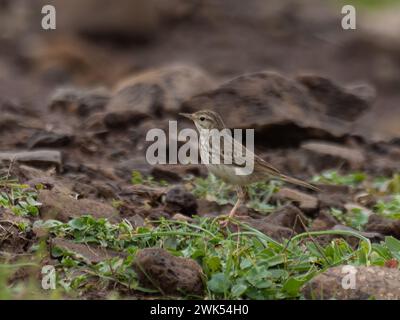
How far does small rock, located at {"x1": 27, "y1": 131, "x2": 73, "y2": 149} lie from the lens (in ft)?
33.5

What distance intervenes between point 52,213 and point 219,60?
11.1 metres

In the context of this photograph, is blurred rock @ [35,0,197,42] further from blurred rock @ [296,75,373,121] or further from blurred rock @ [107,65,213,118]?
blurred rock @ [296,75,373,121]

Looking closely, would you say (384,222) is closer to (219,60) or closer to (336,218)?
(336,218)

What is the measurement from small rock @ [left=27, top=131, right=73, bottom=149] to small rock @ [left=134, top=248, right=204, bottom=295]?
4.24m

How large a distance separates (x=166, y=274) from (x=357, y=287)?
45.2 inches

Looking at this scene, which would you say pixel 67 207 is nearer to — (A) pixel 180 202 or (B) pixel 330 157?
(A) pixel 180 202

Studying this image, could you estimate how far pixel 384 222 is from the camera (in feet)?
27.0

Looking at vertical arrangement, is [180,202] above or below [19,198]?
above

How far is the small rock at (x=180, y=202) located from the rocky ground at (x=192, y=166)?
12 mm

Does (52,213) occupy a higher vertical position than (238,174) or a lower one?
lower

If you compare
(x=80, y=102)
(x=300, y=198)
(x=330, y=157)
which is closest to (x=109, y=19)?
(x=80, y=102)

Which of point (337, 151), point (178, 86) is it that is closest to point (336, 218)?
point (337, 151)

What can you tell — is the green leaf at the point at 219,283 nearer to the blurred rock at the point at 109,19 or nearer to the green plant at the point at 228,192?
the green plant at the point at 228,192

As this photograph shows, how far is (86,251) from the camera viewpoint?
663cm
